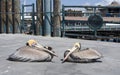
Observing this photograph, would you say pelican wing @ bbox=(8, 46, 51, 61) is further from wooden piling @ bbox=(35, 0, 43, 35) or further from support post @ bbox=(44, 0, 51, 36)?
wooden piling @ bbox=(35, 0, 43, 35)

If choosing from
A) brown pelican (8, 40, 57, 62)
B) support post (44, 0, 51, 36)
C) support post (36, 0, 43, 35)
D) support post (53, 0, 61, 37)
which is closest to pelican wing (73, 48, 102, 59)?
brown pelican (8, 40, 57, 62)

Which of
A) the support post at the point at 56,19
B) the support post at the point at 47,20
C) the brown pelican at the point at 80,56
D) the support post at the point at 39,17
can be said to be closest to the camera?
the brown pelican at the point at 80,56

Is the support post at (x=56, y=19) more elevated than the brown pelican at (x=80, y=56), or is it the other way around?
the support post at (x=56, y=19)

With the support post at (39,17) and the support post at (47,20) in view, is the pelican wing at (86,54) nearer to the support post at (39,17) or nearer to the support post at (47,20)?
the support post at (47,20)

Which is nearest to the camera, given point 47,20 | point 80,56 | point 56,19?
point 80,56

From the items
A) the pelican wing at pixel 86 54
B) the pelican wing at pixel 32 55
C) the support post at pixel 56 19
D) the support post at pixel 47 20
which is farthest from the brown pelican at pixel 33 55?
the support post at pixel 47 20

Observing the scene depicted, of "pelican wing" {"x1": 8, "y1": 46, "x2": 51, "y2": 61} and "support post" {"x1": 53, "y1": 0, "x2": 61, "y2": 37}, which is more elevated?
"support post" {"x1": 53, "y1": 0, "x2": 61, "y2": 37}

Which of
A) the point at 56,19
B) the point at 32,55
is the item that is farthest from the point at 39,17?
the point at 32,55

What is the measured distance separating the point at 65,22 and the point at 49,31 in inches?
57.3

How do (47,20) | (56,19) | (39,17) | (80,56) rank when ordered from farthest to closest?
(39,17), (47,20), (56,19), (80,56)

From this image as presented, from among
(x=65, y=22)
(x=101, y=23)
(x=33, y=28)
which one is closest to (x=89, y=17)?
(x=101, y=23)

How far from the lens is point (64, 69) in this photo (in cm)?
765

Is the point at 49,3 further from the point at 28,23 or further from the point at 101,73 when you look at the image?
the point at 101,73

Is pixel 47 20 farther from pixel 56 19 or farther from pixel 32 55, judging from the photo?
pixel 32 55
